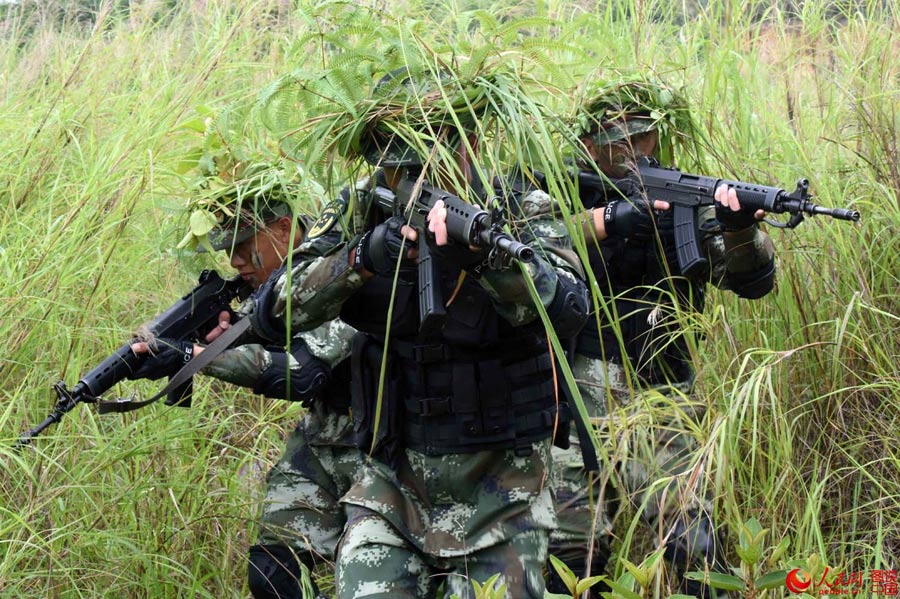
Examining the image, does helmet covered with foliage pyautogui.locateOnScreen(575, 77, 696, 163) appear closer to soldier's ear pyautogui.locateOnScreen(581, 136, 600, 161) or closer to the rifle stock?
soldier's ear pyautogui.locateOnScreen(581, 136, 600, 161)

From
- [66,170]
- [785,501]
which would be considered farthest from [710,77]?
[66,170]

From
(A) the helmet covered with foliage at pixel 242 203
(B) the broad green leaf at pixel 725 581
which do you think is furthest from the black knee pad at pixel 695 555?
(A) the helmet covered with foliage at pixel 242 203

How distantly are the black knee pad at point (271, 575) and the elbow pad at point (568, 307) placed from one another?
4.15ft

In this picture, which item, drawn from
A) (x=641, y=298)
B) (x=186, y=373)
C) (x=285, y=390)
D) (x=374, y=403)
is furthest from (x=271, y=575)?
(x=641, y=298)

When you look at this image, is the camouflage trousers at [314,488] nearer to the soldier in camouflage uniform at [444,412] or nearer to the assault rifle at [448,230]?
the soldier in camouflage uniform at [444,412]

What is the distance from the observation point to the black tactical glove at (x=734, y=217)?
3326mm

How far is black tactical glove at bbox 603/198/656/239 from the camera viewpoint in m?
3.64

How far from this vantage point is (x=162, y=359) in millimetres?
3471

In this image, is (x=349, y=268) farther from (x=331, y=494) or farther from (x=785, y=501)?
(x=785, y=501)

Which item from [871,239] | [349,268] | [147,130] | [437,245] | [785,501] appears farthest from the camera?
[147,130]

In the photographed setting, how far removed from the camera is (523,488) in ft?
9.37

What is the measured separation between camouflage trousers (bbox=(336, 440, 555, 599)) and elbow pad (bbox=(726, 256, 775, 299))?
0.92 meters

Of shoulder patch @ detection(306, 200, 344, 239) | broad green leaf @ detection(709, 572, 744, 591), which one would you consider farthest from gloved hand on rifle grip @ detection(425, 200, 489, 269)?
broad green leaf @ detection(709, 572, 744, 591)

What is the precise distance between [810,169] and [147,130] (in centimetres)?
242
